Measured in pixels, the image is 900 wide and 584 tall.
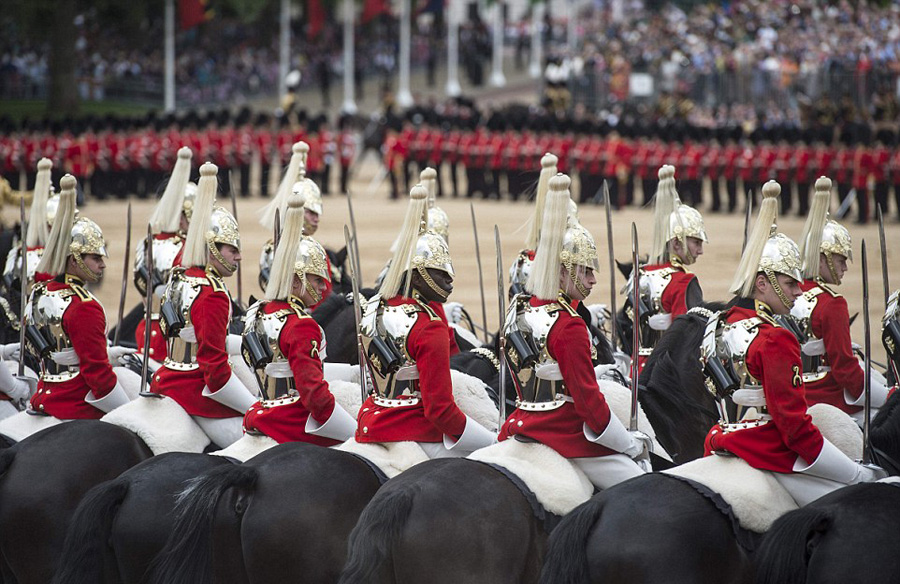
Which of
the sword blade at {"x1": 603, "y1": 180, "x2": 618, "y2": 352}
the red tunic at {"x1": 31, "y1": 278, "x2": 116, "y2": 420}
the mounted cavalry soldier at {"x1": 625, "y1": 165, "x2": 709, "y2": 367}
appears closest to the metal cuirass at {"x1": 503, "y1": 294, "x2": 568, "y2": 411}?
the sword blade at {"x1": 603, "y1": 180, "x2": 618, "y2": 352}

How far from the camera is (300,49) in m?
36.6

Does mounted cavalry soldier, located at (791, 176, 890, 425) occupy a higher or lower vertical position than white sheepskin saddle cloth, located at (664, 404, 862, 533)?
higher

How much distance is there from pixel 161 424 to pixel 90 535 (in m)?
0.92

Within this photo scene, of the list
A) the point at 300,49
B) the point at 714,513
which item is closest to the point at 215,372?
the point at 714,513

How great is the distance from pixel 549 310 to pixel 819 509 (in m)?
1.11

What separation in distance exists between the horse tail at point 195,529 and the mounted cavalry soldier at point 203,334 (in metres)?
1.09

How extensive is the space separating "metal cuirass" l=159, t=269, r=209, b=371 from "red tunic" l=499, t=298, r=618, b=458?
161 centimetres

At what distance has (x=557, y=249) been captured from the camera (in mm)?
4863

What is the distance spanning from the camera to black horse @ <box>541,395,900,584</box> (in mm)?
4191

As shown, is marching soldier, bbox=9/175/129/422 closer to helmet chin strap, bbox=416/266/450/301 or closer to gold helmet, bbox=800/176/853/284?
helmet chin strap, bbox=416/266/450/301

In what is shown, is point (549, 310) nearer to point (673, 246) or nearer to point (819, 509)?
point (819, 509)

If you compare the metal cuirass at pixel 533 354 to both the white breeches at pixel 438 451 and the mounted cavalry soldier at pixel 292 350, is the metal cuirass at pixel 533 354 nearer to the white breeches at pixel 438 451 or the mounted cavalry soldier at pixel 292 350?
the white breeches at pixel 438 451

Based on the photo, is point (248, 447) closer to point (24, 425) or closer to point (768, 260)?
point (24, 425)

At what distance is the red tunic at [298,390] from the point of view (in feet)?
17.4
